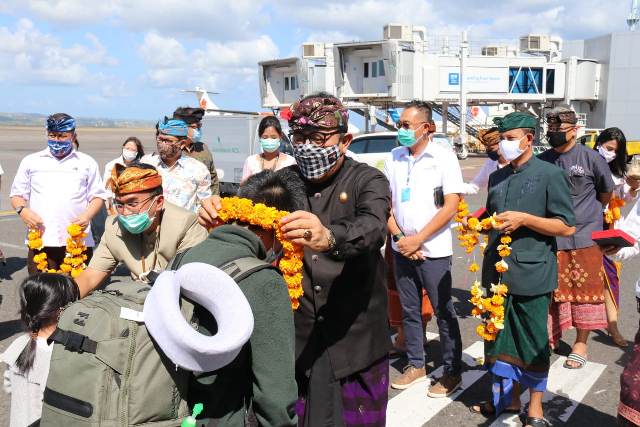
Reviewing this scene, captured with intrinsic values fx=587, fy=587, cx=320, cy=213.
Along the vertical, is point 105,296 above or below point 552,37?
below

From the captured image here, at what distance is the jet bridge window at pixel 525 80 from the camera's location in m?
36.4

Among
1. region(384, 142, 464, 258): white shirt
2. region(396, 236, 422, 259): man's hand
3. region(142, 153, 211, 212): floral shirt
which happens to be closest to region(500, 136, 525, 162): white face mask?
region(384, 142, 464, 258): white shirt

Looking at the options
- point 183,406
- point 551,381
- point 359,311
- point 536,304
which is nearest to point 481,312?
point 536,304

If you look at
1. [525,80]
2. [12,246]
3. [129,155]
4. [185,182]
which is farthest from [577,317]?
[525,80]

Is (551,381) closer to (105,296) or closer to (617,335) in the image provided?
(617,335)

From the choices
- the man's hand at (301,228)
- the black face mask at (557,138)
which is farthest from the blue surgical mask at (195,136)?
the man's hand at (301,228)

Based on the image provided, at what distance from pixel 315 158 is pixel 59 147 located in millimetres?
3745

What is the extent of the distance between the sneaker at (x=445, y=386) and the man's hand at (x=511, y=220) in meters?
1.55

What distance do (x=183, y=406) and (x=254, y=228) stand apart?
70 cm

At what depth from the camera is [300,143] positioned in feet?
9.03

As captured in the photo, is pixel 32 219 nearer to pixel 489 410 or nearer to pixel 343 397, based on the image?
pixel 343 397

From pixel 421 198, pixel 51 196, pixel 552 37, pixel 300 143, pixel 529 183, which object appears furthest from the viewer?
pixel 552 37

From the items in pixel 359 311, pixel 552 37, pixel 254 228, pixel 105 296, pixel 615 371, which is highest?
pixel 552 37

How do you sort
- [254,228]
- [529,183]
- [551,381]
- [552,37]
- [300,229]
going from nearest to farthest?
[300,229], [254,228], [529,183], [551,381], [552,37]
